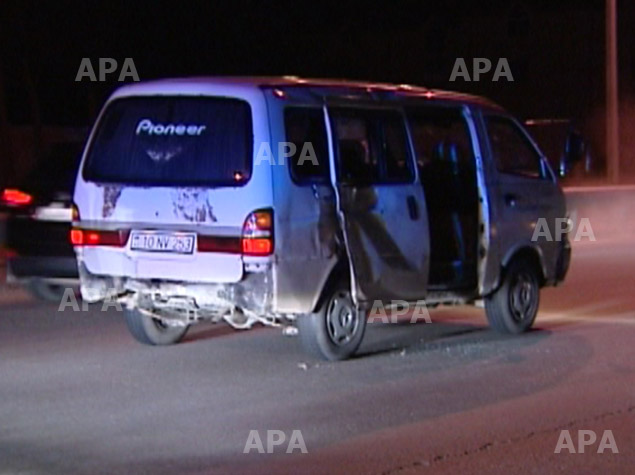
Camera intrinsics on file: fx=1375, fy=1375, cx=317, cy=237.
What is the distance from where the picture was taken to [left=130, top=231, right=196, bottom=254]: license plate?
9812 millimetres

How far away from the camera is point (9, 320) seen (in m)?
12.7

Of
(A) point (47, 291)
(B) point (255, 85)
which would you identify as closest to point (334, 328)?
(B) point (255, 85)

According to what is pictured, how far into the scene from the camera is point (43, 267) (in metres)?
12.8

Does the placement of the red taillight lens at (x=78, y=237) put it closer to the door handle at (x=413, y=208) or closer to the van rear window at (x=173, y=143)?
the van rear window at (x=173, y=143)

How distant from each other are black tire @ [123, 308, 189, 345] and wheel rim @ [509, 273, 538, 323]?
2921mm

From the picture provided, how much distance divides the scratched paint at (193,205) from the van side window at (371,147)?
1107 millimetres

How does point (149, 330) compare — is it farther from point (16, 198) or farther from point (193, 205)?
point (16, 198)

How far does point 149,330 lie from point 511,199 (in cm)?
331

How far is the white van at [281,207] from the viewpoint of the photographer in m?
9.66

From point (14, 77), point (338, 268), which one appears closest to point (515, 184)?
point (338, 268)

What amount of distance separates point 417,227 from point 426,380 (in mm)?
1416

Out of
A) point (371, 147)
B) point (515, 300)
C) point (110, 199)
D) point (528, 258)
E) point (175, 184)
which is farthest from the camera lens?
point (528, 258)

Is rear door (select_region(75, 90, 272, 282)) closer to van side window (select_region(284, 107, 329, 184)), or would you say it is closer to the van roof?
the van roof

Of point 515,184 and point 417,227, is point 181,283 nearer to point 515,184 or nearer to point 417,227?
point 417,227
